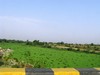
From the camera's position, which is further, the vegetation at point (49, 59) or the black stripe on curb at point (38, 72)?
the vegetation at point (49, 59)

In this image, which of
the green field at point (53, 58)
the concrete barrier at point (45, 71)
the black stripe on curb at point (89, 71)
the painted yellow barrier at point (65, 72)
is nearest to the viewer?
the concrete barrier at point (45, 71)

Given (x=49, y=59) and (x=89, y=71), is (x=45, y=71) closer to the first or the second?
(x=89, y=71)

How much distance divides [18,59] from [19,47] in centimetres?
162

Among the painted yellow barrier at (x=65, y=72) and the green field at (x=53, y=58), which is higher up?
the painted yellow barrier at (x=65, y=72)

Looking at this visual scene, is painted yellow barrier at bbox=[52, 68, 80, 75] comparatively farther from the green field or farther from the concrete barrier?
the green field

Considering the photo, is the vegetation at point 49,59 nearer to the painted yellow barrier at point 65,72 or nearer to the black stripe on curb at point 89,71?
the black stripe on curb at point 89,71

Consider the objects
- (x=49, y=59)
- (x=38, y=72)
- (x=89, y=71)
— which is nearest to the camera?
(x=38, y=72)

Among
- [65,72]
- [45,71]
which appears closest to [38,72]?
[45,71]

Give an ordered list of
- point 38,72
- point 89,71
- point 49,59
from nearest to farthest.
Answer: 1. point 38,72
2. point 89,71
3. point 49,59

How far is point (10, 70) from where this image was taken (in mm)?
3863

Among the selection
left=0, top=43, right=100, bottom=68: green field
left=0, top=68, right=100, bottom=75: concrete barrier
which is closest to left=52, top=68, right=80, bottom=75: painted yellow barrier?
left=0, top=68, right=100, bottom=75: concrete barrier

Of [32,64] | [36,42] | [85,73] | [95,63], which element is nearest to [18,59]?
[32,64]

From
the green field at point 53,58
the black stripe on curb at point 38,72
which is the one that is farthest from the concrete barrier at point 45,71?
the green field at point 53,58

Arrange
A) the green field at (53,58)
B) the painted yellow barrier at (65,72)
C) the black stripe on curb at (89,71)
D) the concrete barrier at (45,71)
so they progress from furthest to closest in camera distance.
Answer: the green field at (53,58)
the black stripe on curb at (89,71)
the painted yellow barrier at (65,72)
the concrete barrier at (45,71)
